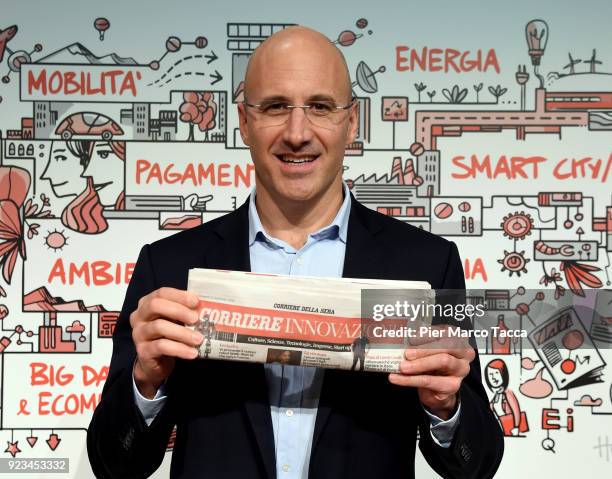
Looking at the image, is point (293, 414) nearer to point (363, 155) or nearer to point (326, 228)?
point (326, 228)

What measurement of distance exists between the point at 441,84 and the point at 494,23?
0.84 ft

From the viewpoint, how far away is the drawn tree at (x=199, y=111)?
2223 mm

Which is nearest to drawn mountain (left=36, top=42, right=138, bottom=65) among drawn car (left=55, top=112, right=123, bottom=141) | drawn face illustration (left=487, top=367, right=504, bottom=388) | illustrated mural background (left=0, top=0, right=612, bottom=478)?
illustrated mural background (left=0, top=0, right=612, bottom=478)

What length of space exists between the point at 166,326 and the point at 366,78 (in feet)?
4.59

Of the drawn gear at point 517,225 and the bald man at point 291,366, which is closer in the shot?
the bald man at point 291,366

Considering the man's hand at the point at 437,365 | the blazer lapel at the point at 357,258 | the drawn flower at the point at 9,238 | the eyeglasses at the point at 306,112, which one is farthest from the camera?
the drawn flower at the point at 9,238

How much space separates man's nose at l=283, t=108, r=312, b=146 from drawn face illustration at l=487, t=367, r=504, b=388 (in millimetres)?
1282

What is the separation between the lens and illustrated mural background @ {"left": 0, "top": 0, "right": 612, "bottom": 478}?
221 centimetres

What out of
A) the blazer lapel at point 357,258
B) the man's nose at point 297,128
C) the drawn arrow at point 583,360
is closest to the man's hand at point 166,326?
the blazer lapel at point 357,258

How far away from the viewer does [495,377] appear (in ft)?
7.29

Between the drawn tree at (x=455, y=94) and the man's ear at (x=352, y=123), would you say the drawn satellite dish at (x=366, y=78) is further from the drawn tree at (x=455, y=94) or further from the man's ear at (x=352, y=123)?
the man's ear at (x=352, y=123)

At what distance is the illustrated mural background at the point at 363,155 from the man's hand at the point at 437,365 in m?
1.19

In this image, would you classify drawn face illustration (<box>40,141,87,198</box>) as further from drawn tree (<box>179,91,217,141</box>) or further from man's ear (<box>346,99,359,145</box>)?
man's ear (<box>346,99,359,145</box>)

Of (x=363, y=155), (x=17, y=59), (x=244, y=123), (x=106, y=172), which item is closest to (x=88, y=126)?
(x=106, y=172)
